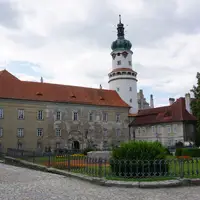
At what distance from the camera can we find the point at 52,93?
1762 inches

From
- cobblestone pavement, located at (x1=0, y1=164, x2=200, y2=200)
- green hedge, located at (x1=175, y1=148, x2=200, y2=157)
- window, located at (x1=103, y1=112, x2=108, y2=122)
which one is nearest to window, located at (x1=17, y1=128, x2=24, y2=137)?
window, located at (x1=103, y1=112, x2=108, y2=122)

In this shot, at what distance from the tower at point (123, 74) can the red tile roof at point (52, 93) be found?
533cm

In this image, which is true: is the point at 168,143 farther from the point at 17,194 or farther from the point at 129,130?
the point at 17,194

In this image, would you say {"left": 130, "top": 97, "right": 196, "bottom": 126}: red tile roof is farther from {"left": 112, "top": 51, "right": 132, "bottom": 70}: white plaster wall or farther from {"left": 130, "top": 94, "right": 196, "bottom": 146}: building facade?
{"left": 112, "top": 51, "right": 132, "bottom": 70}: white plaster wall

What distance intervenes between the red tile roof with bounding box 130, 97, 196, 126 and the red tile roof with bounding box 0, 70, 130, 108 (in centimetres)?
467

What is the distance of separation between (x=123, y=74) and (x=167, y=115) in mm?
14022

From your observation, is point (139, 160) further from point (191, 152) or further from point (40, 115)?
point (40, 115)

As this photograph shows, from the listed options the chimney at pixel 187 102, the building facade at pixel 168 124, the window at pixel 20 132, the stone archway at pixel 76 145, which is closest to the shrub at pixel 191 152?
the building facade at pixel 168 124

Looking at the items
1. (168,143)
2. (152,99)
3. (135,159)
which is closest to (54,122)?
(168,143)

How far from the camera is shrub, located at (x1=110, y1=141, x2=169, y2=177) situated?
10922 millimetres

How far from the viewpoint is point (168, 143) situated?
4603 centimetres

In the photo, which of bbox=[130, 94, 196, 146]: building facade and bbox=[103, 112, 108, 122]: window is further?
bbox=[103, 112, 108, 122]: window

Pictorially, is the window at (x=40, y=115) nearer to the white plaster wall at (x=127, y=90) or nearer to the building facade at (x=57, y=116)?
the building facade at (x=57, y=116)

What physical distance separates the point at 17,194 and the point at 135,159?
494cm
